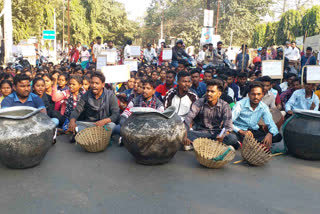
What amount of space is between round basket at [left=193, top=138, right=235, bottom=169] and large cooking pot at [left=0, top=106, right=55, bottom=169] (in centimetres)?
190

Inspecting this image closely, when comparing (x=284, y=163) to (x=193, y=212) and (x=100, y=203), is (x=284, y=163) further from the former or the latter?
(x=100, y=203)

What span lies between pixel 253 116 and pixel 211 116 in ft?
2.24

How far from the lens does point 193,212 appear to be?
2.85 metres

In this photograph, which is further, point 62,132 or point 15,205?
point 62,132

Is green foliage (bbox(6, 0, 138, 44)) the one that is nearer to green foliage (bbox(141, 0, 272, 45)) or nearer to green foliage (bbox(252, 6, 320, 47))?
green foliage (bbox(141, 0, 272, 45))

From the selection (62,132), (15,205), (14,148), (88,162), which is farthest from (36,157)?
(62,132)

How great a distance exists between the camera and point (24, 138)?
356 cm

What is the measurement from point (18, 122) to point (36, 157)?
1.68ft

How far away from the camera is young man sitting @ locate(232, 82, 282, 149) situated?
4.70m

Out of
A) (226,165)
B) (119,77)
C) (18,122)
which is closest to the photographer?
(18,122)

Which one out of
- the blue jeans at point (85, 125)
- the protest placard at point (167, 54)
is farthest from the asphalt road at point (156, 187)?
the protest placard at point (167, 54)

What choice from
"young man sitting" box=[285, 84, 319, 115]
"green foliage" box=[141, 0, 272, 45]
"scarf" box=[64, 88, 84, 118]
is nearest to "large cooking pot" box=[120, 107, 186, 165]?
"scarf" box=[64, 88, 84, 118]

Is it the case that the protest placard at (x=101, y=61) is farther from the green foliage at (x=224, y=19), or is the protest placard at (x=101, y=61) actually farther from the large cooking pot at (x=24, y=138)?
the green foliage at (x=224, y=19)

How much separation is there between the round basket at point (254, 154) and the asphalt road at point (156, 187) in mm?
96
